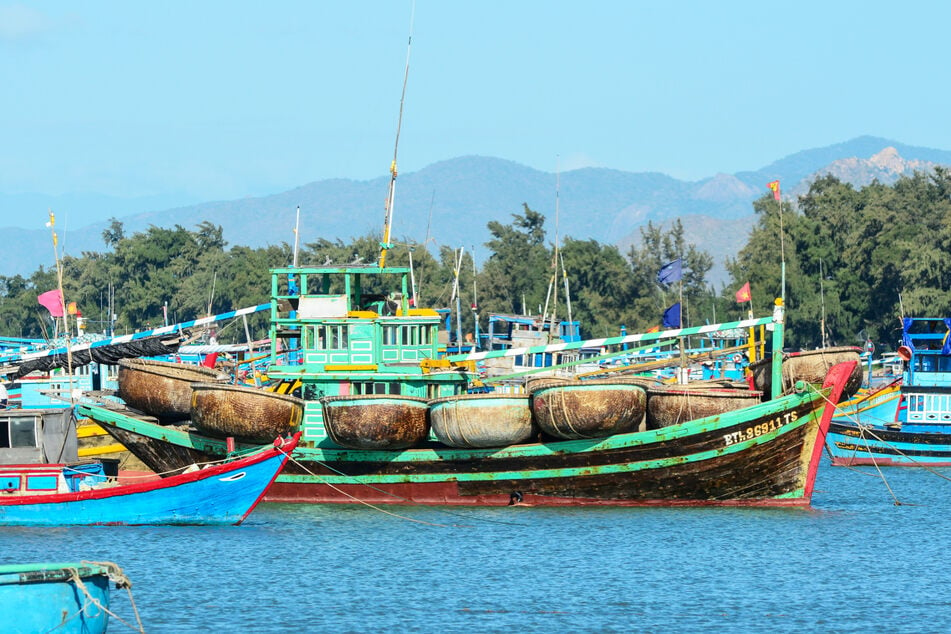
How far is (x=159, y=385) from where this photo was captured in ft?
119

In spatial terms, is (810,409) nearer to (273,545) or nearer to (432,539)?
(432,539)

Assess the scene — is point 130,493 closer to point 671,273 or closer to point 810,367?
point 810,367

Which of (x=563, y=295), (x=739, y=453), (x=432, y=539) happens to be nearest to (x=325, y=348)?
(x=432, y=539)

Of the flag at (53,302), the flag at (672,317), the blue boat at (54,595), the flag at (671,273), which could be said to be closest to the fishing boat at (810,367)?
the flag at (672,317)

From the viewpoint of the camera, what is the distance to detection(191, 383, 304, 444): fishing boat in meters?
32.9

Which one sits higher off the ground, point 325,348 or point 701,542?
point 325,348

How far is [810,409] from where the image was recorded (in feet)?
109

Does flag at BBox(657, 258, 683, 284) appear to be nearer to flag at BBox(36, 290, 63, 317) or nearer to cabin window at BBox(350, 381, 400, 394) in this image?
cabin window at BBox(350, 381, 400, 394)

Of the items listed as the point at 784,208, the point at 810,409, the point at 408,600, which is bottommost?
the point at 408,600

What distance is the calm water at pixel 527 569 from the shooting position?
23953 millimetres

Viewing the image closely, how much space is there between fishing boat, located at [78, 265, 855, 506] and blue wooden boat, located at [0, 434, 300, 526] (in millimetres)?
2924

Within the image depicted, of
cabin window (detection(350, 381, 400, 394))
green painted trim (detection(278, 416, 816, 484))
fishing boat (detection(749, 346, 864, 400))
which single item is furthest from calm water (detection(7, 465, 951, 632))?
fishing boat (detection(749, 346, 864, 400))

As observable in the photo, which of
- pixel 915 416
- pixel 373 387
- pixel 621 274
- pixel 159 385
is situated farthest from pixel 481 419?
pixel 621 274

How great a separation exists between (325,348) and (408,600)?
1221 centimetres
